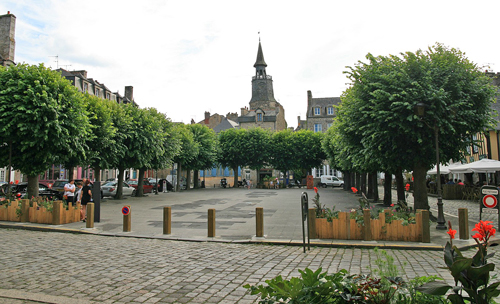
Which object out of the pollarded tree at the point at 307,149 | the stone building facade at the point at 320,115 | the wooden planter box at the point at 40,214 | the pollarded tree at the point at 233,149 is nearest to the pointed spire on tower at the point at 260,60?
the stone building facade at the point at 320,115

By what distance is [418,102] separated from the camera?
12.2 metres

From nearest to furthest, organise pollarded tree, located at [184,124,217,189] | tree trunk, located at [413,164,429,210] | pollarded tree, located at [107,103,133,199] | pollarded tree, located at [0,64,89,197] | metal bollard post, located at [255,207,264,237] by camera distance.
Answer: metal bollard post, located at [255,207,264,237] < tree trunk, located at [413,164,429,210] < pollarded tree, located at [0,64,89,197] < pollarded tree, located at [107,103,133,199] < pollarded tree, located at [184,124,217,189]

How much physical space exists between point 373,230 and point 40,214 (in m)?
11.3

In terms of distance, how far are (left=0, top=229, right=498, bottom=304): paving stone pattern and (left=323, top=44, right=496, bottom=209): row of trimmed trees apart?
19.1 ft

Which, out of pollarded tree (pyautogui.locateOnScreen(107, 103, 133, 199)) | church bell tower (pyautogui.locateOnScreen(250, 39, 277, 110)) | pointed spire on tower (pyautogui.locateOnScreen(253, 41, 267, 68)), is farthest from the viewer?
pointed spire on tower (pyautogui.locateOnScreen(253, 41, 267, 68))

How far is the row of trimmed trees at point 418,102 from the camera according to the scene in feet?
40.7

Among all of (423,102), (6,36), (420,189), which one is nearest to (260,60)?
(6,36)

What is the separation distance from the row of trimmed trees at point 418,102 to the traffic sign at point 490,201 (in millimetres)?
2345

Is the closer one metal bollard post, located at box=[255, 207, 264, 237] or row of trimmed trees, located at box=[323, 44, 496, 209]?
metal bollard post, located at box=[255, 207, 264, 237]

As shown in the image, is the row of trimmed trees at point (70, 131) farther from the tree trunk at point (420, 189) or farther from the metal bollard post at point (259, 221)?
the tree trunk at point (420, 189)

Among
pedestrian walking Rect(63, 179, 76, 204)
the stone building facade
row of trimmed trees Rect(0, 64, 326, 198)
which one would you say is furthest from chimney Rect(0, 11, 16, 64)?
the stone building facade

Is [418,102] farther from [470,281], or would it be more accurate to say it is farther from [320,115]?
[320,115]

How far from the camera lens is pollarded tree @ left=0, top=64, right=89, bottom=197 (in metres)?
16.3

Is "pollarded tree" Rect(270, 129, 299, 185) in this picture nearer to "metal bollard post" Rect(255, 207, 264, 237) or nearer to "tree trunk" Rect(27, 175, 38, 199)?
"tree trunk" Rect(27, 175, 38, 199)
